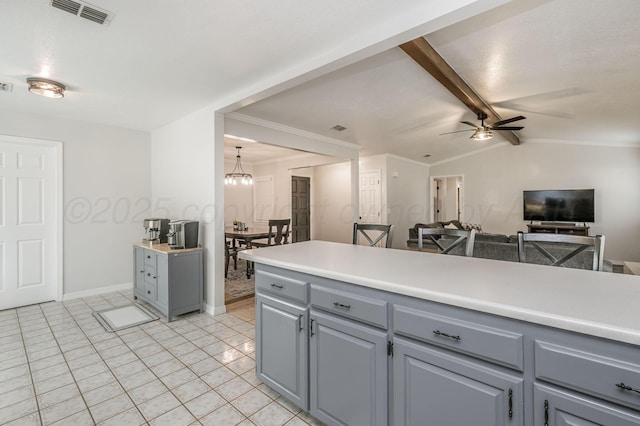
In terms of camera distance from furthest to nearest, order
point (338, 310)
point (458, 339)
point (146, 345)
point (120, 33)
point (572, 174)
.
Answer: point (572, 174) < point (146, 345) < point (120, 33) < point (338, 310) < point (458, 339)

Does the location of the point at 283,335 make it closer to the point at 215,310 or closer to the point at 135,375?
the point at 135,375

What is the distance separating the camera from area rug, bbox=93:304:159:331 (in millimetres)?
3251

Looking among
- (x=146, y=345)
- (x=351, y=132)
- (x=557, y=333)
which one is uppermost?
(x=351, y=132)

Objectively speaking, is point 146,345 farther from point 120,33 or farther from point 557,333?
point 557,333

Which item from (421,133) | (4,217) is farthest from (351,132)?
(4,217)

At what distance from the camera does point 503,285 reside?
4.28 feet

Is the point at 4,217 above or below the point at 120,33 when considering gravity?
below

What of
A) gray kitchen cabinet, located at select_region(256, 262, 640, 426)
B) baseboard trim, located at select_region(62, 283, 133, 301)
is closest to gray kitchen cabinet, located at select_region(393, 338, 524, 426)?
gray kitchen cabinet, located at select_region(256, 262, 640, 426)

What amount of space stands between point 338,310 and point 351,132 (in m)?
4.21

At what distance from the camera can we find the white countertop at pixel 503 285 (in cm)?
96

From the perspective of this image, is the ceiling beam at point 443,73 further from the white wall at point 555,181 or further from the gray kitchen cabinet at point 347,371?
the white wall at point 555,181

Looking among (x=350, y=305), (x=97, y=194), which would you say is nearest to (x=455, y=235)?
(x=350, y=305)

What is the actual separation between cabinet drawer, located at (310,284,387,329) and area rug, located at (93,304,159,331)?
2.68m

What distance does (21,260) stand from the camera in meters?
3.82
